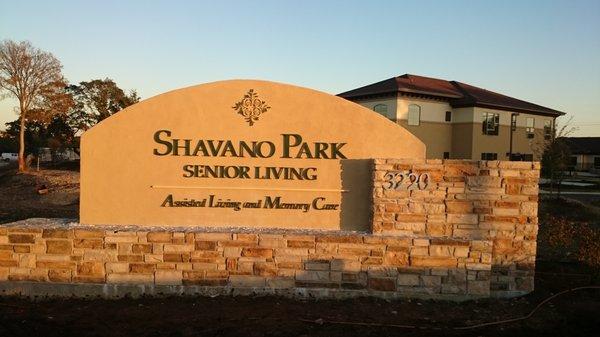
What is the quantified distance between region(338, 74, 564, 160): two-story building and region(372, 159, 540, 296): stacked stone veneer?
2669 cm

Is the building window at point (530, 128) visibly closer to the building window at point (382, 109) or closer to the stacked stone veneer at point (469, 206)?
the building window at point (382, 109)

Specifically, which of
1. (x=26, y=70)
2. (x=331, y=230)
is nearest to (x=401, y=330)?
(x=331, y=230)

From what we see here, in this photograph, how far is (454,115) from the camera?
3794 cm

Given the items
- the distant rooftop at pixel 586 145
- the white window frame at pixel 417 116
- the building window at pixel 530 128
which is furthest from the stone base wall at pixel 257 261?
the distant rooftop at pixel 586 145

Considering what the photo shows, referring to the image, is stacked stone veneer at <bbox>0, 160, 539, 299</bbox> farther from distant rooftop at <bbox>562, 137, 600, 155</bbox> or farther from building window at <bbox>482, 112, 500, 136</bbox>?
distant rooftop at <bbox>562, 137, 600, 155</bbox>

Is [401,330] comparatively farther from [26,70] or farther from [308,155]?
[26,70]

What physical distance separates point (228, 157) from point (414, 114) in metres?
29.4

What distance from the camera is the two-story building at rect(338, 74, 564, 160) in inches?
1367

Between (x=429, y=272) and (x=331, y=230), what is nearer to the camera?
(x=429, y=272)

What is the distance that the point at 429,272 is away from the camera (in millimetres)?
7262

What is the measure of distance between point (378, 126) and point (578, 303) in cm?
419

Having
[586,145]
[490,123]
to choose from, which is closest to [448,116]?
[490,123]

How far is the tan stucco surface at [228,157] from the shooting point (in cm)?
782

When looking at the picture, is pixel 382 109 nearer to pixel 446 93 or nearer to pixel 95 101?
pixel 446 93
